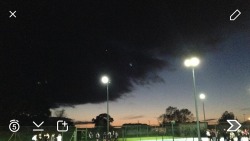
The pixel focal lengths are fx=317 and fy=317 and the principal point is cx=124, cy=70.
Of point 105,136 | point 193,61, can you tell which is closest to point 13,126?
point 105,136

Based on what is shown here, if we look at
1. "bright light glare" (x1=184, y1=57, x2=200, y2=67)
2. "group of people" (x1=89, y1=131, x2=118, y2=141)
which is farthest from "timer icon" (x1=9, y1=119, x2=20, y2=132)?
"bright light glare" (x1=184, y1=57, x2=200, y2=67)

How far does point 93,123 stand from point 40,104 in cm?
4525

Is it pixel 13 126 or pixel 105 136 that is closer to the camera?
pixel 105 136

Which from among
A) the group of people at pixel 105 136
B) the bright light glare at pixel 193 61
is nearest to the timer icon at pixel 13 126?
the group of people at pixel 105 136

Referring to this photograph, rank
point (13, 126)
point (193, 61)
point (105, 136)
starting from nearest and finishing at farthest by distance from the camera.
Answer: point (193, 61) → point (105, 136) → point (13, 126)

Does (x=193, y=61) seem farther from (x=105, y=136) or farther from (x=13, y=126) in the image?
(x=13, y=126)

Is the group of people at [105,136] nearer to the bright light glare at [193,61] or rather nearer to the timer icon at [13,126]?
the timer icon at [13,126]

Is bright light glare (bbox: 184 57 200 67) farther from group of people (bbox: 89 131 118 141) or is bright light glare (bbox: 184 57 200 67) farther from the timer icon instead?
the timer icon

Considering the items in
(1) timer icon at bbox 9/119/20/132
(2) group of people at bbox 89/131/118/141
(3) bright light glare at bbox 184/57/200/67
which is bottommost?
(2) group of people at bbox 89/131/118/141

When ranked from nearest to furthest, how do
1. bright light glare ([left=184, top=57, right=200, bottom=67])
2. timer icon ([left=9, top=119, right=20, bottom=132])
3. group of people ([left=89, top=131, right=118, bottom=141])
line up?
bright light glare ([left=184, top=57, right=200, bottom=67])
group of people ([left=89, top=131, right=118, bottom=141])
timer icon ([left=9, top=119, right=20, bottom=132])

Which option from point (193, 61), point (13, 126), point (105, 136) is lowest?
point (105, 136)

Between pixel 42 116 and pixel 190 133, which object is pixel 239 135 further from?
pixel 42 116

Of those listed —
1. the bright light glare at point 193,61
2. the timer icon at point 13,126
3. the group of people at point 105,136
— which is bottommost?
the group of people at point 105,136

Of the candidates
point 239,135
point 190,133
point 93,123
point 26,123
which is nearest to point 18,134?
point 239,135
